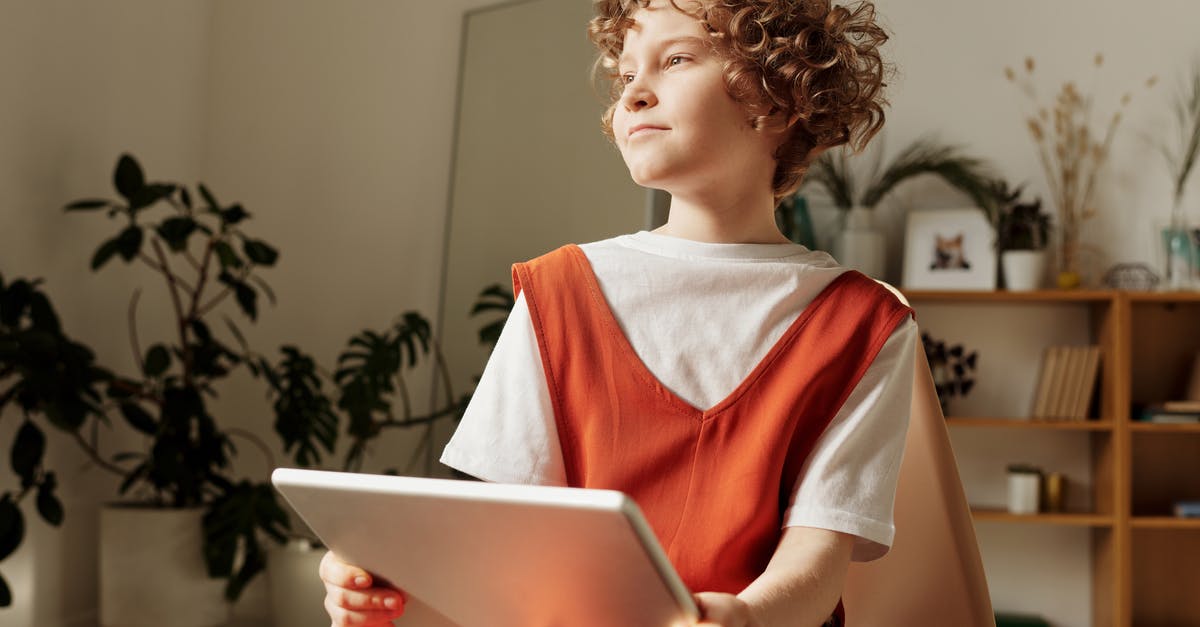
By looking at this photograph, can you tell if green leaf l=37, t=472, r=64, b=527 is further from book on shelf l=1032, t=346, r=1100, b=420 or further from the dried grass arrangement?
the dried grass arrangement

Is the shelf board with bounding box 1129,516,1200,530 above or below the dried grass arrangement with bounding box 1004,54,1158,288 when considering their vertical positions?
below

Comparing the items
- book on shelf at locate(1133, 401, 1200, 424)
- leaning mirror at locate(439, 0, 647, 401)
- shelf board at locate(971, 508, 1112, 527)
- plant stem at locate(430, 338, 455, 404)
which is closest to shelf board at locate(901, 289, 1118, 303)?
book on shelf at locate(1133, 401, 1200, 424)

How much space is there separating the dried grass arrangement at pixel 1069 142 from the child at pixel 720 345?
3.49 meters

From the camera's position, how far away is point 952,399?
165 inches

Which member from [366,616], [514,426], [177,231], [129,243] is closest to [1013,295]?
[177,231]

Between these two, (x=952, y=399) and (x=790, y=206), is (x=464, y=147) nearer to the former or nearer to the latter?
(x=790, y=206)

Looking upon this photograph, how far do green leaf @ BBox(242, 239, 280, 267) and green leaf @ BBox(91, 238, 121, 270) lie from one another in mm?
367

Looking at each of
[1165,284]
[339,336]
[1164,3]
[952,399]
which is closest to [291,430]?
[339,336]

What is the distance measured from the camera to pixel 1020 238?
4016 mm

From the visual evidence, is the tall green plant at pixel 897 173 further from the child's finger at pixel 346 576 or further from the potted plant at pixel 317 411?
the child's finger at pixel 346 576

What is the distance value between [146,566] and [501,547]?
3005 mm

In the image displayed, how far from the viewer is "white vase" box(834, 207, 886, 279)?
405 cm

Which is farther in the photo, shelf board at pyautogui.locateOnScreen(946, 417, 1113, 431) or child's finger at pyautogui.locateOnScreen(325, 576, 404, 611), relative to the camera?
shelf board at pyautogui.locateOnScreen(946, 417, 1113, 431)

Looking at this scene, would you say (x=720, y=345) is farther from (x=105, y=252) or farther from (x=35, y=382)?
(x=105, y=252)
